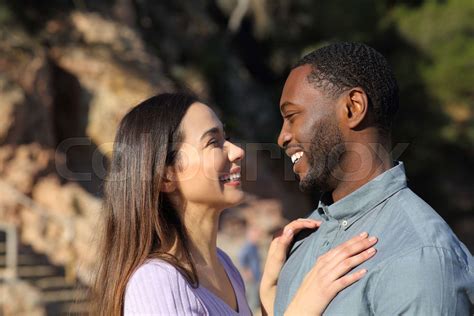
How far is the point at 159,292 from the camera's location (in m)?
2.49

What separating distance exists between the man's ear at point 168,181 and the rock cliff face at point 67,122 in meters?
6.76

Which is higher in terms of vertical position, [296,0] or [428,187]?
[296,0]

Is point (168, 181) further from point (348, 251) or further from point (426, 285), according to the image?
point (426, 285)

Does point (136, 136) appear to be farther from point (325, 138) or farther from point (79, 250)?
point (79, 250)

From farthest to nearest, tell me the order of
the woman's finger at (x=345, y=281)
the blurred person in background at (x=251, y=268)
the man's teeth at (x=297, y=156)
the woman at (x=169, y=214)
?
the blurred person in background at (x=251, y=268)
the woman at (x=169, y=214)
the man's teeth at (x=297, y=156)
the woman's finger at (x=345, y=281)

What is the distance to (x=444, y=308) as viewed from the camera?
186 centimetres

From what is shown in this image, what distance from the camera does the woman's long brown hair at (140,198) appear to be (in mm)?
2695

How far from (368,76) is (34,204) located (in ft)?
28.4

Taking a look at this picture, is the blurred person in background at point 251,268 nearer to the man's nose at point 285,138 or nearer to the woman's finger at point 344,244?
the man's nose at point 285,138

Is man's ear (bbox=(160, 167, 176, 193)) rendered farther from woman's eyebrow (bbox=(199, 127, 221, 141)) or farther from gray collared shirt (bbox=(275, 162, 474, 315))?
gray collared shirt (bbox=(275, 162, 474, 315))

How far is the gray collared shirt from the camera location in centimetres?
187

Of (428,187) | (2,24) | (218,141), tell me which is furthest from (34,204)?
(428,187)

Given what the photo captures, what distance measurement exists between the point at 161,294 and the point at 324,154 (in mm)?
738

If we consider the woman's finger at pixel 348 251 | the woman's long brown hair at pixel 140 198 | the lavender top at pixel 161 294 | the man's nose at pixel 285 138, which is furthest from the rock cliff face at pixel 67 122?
the woman's finger at pixel 348 251
